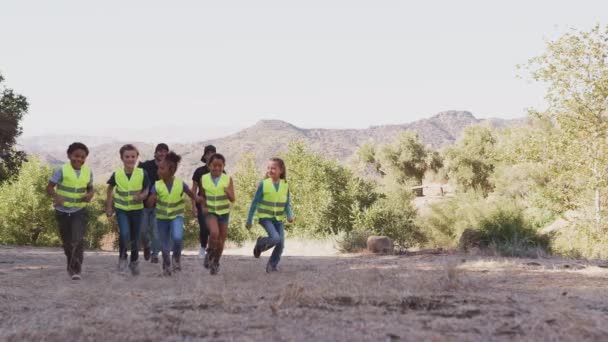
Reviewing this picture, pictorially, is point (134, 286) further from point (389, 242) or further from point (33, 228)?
point (33, 228)

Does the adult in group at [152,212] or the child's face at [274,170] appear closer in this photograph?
the child's face at [274,170]

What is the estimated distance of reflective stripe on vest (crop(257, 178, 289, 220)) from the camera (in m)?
9.03

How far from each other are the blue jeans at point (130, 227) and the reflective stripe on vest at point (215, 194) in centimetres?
104

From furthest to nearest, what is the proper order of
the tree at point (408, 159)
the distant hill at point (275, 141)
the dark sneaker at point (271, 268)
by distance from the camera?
1. the distant hill at point (275, 141)
2. the tree at point (408, 159)
3. the dark sneaker at point (271, 268)

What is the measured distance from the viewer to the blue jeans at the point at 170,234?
8.66 metres

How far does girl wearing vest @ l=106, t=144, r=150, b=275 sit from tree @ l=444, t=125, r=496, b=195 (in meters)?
46.4

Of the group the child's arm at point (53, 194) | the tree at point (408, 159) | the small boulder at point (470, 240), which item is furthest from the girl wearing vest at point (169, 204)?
the tree at point (408, 159)

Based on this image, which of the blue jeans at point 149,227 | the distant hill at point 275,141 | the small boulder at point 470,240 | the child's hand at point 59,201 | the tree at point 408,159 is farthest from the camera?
the distant hill at point 275,141

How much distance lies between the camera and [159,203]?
8812 millimetres

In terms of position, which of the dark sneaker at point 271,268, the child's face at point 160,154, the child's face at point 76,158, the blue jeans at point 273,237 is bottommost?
the dark sneaker at point 271,268

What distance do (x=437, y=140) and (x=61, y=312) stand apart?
468 ft

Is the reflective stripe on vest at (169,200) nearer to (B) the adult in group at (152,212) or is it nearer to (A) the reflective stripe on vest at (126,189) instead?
(A) the reflective stripe on vest at (126,189)

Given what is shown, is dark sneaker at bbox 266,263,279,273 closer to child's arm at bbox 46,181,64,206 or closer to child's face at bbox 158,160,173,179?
child's face at bbox 158,160,173,179

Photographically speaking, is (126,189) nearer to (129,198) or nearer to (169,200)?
(129,198)
